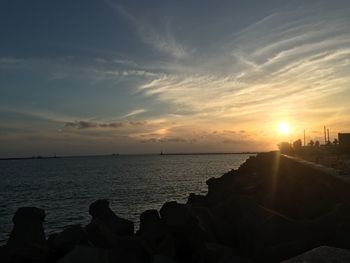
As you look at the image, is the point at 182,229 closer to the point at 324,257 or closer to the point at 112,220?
the point at 112,220

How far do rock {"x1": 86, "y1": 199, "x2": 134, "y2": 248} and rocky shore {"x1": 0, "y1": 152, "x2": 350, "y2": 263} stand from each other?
21mm

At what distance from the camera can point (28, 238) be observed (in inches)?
356

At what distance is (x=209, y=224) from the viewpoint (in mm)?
9648

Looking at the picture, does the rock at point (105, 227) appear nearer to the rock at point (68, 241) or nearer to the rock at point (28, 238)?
the rock at point (68, 241)

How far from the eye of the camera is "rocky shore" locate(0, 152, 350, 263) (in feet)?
23.4

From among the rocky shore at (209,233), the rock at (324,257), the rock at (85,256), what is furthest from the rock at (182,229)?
the rock at (324,257)

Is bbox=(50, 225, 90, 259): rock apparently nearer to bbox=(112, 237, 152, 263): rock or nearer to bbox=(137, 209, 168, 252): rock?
bbox=(137, 209, 168, 252): rock

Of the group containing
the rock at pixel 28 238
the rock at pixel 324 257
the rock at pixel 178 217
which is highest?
the rock at pixel 324 257

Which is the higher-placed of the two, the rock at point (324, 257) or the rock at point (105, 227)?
the rock at point (324, 257)

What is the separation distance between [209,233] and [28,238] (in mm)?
3867

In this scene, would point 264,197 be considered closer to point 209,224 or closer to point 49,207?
point 209,224

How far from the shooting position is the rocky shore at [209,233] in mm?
7133

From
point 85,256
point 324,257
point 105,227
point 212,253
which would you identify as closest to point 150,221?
point 105,227

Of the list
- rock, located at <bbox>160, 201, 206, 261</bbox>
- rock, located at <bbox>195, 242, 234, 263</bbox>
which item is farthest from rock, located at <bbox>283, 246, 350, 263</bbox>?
rock, located at <bbox>160, 201, 206, 261</bbox>
